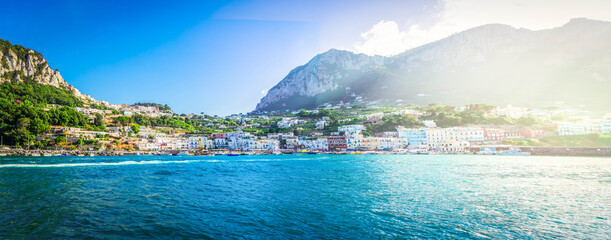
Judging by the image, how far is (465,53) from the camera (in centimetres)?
16125

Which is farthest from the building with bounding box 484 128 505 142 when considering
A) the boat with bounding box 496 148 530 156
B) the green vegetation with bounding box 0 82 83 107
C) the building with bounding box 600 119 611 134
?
the green vegetation with bounding box 0 82 83 107

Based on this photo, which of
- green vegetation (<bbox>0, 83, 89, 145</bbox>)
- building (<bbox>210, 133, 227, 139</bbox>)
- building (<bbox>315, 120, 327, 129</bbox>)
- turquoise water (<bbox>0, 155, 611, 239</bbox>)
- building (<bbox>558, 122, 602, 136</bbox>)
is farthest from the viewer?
building (<bbox>315, 120, 327, 129</bbox>)

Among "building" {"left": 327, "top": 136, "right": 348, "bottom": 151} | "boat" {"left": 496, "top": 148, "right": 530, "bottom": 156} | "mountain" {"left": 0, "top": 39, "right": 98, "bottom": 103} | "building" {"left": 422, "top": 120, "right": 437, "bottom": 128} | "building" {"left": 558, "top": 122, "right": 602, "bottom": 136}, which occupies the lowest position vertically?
"boat" {"left": 496, "top": 148, "right": 530, "bottom": 156}

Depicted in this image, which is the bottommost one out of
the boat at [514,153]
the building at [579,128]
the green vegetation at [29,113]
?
the boat at [514,153]

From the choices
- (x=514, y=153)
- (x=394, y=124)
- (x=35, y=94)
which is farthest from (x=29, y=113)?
(x=514, y=153)

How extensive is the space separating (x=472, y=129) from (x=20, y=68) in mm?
145386

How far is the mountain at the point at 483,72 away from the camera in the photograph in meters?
119

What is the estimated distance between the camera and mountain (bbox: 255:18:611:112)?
391 ft

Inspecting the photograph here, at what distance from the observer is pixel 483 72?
14662cm

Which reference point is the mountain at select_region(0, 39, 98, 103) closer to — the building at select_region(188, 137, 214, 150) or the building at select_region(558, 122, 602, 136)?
the building at select_region(188, 137, 214, 150)

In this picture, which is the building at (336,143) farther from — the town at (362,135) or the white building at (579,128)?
the white building at (579,128)

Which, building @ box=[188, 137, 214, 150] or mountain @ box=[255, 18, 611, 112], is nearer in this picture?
building @ box=[188, 137, 214, 150]

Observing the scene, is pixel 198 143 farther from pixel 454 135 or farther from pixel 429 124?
pixel 454 135

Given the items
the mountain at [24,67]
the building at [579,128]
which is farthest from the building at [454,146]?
the mountain at [24,67]
